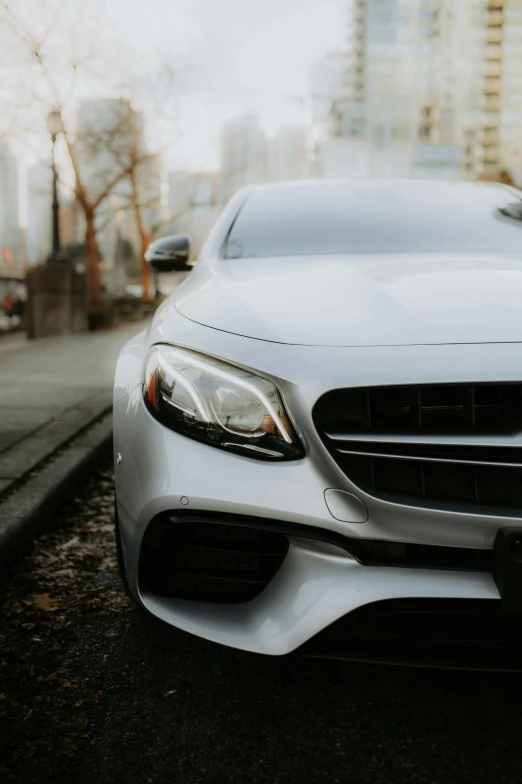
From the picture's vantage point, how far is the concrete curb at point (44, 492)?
9.87 ft

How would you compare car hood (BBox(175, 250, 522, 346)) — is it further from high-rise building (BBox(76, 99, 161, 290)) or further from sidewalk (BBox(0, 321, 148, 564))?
high-rise building (BBox(76, 99, 161, 290))

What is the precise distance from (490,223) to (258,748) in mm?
2208

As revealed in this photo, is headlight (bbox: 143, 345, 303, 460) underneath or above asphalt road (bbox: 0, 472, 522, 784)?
above

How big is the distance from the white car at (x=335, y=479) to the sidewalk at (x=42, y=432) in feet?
4.08

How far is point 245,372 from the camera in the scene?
6.24 ft

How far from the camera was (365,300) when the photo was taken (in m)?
2.14

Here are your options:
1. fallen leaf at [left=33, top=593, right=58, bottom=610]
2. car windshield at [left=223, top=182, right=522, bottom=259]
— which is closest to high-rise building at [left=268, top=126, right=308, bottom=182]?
car windshield at [left=223, top=182, right=522, bottom=259]

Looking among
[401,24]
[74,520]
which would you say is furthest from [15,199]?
[74,520]

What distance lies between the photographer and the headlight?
1.82 metres

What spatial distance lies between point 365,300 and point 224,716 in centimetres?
109

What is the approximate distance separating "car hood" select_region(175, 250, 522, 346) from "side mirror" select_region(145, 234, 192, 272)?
729mm

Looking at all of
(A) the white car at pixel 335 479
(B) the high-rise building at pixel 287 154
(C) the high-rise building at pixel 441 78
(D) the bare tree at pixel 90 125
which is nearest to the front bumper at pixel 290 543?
(A) the white car at pixel 335 479

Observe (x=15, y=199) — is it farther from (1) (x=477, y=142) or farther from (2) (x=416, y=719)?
(2) (x=416, y=719)

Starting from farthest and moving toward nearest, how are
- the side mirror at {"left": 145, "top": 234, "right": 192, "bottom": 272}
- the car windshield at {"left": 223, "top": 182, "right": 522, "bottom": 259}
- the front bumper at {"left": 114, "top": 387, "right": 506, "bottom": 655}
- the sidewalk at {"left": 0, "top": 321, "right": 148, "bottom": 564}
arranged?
1. the side mirror at {"left": 145, "top": 234, "right": 192, "bottom": 272}
2. the sidewalk at {"left": 0, "top": 321, "right": 148, "bottom": 564}
3. the car windshield at {"left": 223, "top": 182, "right": 522, "bottom": 259}
4. the front bumper at {"left": 114, "top": 387, "right": 506, "bottom": 655}
